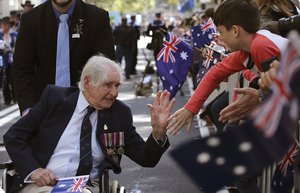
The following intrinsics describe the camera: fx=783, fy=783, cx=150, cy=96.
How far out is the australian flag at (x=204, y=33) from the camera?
9172mm

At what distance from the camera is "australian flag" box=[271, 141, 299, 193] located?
435 centimetres

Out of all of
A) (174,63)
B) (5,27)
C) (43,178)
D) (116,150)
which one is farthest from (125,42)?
(43,178)

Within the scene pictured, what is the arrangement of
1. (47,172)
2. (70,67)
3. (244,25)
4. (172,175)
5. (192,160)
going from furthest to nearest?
(172,175) → (70,67) → (47,172) → (244,25) → (192,160)

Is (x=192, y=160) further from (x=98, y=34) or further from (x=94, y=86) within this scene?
(x=98, y=34)

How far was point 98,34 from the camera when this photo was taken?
5.66 meters

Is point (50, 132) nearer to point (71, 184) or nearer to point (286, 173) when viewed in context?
point (71, 184)

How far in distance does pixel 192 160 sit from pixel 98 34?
2.82 m

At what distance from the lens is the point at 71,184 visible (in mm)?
4219

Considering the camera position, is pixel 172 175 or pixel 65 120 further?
pixel 172 175

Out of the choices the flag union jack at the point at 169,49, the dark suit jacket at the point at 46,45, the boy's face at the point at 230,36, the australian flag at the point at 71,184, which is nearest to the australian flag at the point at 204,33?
the flag union jack at the point at 169,49

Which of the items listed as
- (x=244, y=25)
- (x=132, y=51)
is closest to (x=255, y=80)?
(x=244, y=25)

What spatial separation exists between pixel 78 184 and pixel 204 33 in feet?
17.5

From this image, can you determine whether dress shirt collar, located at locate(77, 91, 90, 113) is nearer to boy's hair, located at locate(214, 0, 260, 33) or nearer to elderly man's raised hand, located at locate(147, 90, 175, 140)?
elderly man's raised hand, located at locate(147, 90, 175, 140)

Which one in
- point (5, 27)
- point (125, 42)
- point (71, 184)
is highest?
point (71, 184)
